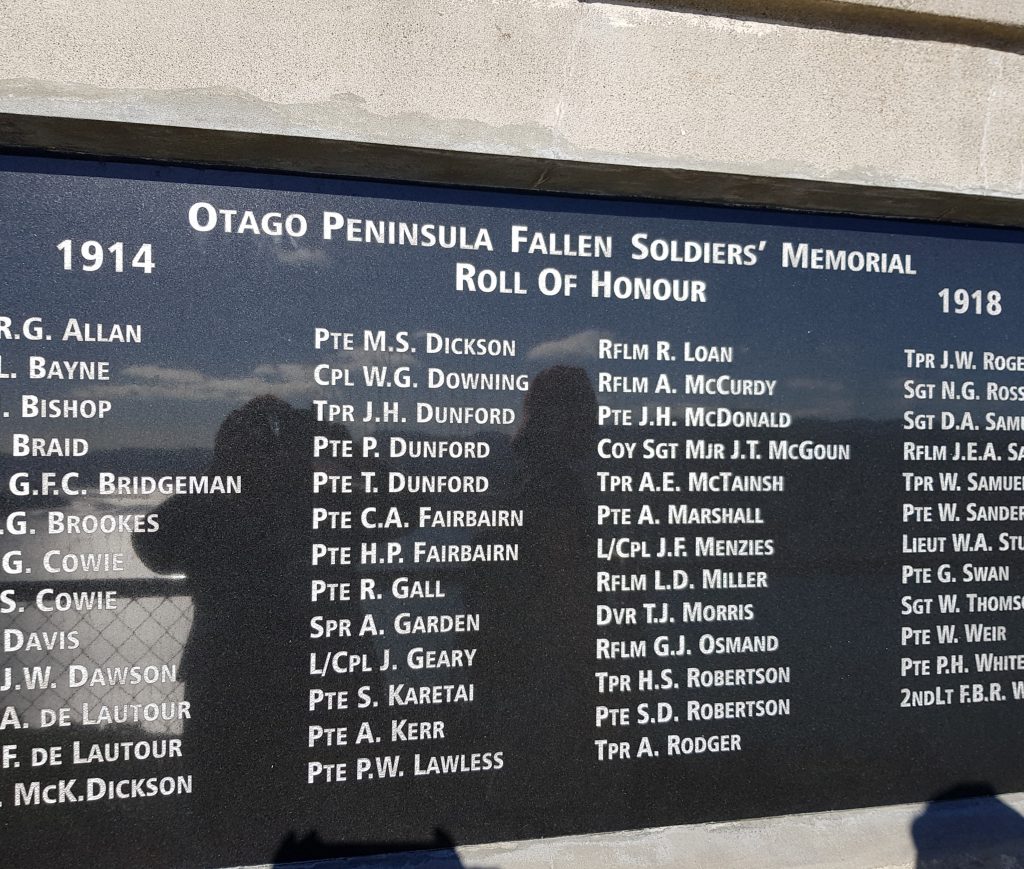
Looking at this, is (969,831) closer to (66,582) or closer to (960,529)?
(960,529)

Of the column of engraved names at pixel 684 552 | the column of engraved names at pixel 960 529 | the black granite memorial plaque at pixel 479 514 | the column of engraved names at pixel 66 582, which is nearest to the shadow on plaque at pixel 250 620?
the black granite memorial plaque at pixel 479 514

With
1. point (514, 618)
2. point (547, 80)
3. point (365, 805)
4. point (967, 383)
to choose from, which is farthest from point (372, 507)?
point (967, 383)

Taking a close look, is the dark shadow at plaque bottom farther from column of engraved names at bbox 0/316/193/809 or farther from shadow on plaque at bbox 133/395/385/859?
column of engraved names at bbox 0/316/193/809

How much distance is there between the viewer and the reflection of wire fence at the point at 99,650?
2.05 meters

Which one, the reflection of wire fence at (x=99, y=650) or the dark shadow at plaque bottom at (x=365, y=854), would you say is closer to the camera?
the reflection of wire fence at (x=99, y=650)

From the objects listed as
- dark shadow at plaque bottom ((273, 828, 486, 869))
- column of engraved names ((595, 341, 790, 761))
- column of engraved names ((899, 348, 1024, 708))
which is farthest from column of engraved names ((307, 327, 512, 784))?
column of engraved names ((899, 348, 1024, 708))

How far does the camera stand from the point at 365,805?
2.22 metres

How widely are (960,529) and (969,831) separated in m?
0.92

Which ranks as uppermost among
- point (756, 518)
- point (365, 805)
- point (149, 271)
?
point (149, 271)

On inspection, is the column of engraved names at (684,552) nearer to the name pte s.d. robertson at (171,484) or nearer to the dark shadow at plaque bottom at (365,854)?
the dark shadow at plaque bottom at (365,854)

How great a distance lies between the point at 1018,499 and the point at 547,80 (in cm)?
200

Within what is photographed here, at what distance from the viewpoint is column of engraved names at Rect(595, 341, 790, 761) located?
2369 millimetres

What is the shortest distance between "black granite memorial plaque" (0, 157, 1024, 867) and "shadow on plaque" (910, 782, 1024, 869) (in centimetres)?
6

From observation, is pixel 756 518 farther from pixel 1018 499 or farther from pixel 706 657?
pixel 1018 499
